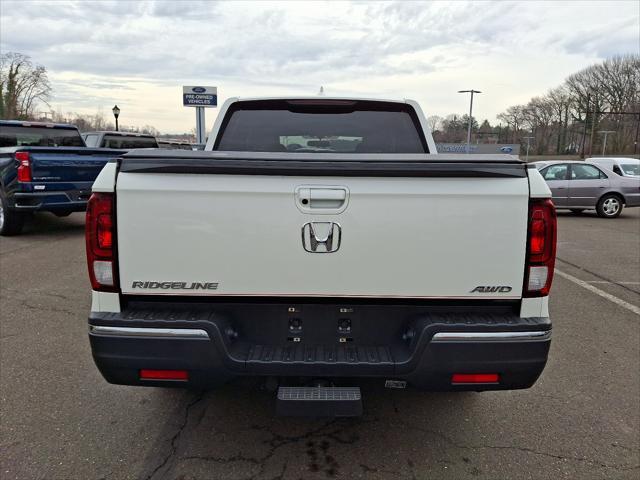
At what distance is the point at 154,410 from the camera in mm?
3207

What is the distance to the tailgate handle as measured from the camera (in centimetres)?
222

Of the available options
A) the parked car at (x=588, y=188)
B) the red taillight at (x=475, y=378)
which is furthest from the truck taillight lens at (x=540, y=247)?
the parked car at (x=588, y=188)

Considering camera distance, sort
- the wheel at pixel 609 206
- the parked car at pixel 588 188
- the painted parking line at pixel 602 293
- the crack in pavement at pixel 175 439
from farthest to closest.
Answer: the wheel at pixel 609 206
the parked car at pixel 588 188
the painted parking line at pixel 602 293
the crack in pavement at pixel 175 439

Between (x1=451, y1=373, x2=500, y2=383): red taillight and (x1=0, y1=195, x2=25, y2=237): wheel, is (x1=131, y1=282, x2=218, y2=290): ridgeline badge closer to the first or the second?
(x1=451, y1=373, x2=500, y2=383): red taillight

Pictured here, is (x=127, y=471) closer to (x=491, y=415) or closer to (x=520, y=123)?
(x=491, y=415)

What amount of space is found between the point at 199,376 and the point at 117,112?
31173mm

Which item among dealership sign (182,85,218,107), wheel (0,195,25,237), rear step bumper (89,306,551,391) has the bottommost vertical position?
wheel (0,195,25,237)

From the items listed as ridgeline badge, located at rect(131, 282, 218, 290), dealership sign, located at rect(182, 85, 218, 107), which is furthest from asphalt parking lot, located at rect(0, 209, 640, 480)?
dealership sign, located at rect(182, 85, 218, 107)

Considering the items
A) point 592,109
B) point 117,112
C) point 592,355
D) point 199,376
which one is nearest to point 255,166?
point 199,376

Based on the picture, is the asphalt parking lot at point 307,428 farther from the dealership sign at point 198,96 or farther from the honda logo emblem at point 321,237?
the dealership sign at point 198,96

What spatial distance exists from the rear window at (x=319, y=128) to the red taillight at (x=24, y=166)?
6259 millimetres

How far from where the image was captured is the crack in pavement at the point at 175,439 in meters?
2.58

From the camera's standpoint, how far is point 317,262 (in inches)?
89.3

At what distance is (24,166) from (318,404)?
8.19 meters
